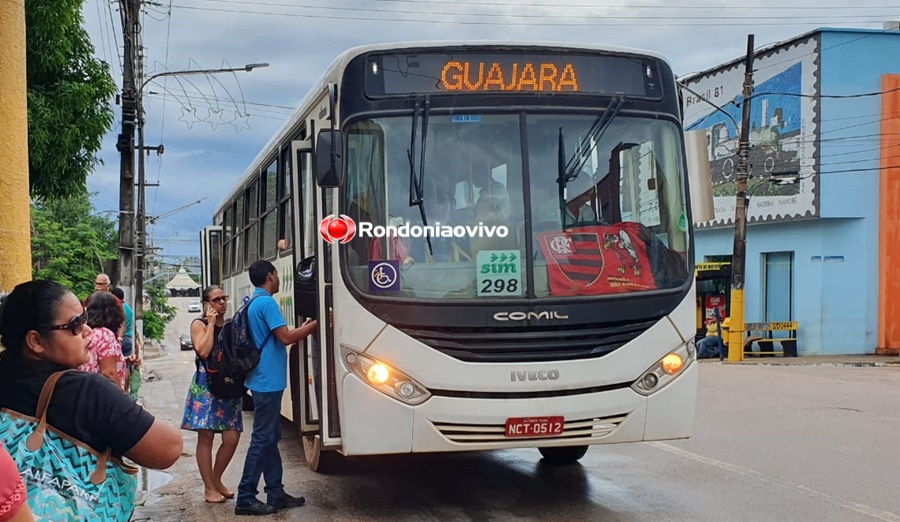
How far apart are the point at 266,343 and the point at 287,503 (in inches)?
49.5

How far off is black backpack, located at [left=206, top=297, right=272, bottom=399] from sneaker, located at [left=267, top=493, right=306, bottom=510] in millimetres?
851

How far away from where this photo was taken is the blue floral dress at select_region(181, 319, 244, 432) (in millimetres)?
6852

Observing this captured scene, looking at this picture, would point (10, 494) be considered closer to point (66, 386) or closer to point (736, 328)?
point (66, 386)

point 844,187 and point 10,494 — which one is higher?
point 844,187

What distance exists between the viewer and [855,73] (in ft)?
84.6

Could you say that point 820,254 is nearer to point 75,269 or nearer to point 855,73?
point 855,73

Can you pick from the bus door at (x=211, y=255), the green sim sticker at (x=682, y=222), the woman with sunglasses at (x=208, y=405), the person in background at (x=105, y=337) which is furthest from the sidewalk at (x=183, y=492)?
the green sim sticker at (x=682, y=222)

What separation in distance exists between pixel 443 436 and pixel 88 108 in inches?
370

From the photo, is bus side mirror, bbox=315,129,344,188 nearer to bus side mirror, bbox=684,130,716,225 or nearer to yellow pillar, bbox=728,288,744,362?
bus side mirror, bbox=684,130,716,225

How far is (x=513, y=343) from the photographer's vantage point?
5.86m

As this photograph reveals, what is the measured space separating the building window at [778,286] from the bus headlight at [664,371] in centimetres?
2292

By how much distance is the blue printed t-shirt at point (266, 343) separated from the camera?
648 cm

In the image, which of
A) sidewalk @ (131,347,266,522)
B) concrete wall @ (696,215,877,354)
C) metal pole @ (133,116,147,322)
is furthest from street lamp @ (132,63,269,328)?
concrete wall @ (696,215,877,354)

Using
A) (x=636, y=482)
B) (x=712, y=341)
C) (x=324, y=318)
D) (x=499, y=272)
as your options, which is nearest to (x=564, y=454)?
(x=636, y=482)
